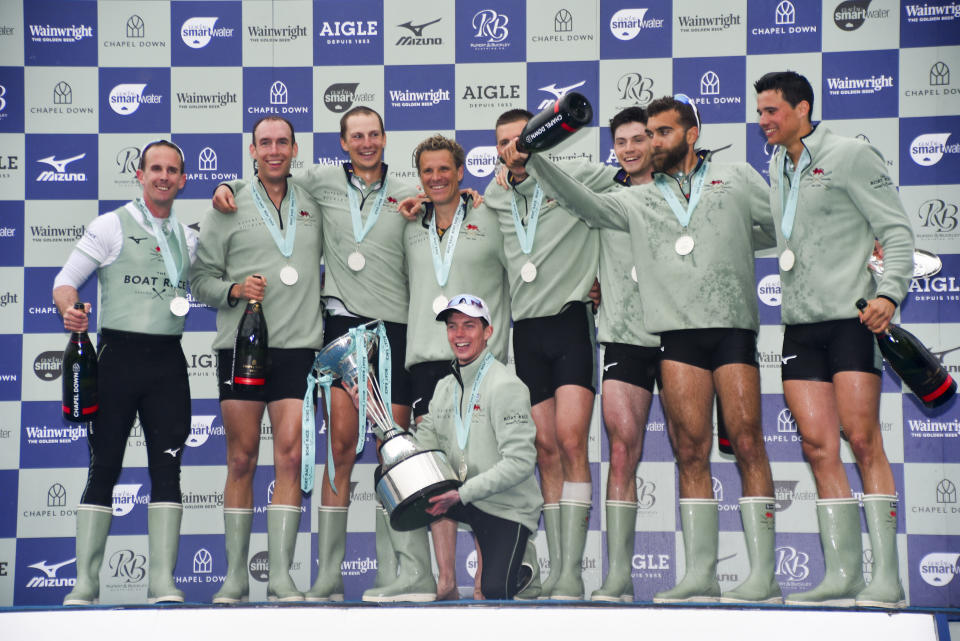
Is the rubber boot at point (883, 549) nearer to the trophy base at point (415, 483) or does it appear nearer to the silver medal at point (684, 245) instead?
the silver medal at point (684, 245)

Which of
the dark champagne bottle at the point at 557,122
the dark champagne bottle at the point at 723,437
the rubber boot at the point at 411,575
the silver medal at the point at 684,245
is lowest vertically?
the rubber boot at the point at 411,575

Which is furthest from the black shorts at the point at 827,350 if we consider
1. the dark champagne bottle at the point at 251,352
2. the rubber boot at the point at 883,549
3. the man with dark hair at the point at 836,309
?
the dark champagne bottle at the point at 251,352

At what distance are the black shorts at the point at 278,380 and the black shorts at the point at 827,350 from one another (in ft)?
6.89

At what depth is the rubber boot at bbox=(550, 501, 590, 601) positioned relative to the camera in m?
4.55

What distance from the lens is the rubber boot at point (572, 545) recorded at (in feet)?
14.9

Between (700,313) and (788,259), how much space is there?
1.32 ft

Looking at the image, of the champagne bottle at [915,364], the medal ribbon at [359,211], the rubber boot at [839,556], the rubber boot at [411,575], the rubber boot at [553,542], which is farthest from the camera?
the medal ribbon at [359,211]

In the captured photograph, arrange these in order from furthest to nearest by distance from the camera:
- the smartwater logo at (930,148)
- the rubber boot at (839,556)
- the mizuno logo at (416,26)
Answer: the mizuno logo at (416,26), the smartwater logo at (930,148), the rubber boot at (839,556)

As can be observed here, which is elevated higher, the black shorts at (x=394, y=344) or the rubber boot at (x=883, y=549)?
the black shorts at (x=394, y=344)

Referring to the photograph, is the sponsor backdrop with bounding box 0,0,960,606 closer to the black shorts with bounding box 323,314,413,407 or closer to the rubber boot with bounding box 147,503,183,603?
the black shorts with bounding box 323,314,413,407

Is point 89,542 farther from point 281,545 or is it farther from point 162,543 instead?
point 281,545

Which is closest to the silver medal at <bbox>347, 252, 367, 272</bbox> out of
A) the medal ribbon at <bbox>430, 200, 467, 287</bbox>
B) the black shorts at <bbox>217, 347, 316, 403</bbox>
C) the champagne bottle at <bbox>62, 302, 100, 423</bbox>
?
the medal ribbon at <bbox>430, 200, 467, 287</bbox>

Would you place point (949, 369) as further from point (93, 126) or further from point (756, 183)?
point (93, 126)

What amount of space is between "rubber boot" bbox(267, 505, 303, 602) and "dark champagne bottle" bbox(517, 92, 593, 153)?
2.03 metres
